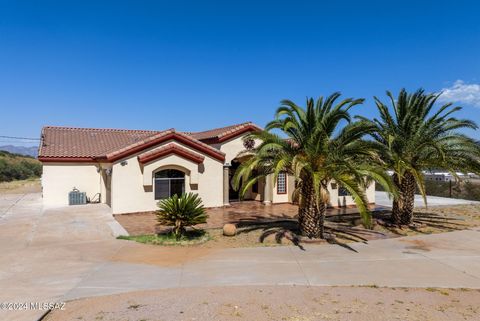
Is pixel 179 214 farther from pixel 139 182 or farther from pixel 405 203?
pixel 405 203

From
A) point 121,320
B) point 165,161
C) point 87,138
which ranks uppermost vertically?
point 87,138

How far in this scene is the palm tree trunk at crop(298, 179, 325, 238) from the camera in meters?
12.3

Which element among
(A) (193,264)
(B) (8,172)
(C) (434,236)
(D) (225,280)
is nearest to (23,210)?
(A) (193,264)

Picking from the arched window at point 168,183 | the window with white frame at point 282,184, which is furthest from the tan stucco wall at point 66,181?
the window with white frame at point 282,184

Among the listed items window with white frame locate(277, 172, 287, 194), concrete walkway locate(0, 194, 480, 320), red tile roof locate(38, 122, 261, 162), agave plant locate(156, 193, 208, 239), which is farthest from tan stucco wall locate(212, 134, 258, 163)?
concrete walkway locate(0, 194, 480, 320)

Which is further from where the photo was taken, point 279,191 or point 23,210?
point 279,191

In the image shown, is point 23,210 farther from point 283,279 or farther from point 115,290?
point 283,279

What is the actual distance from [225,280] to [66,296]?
344 cm

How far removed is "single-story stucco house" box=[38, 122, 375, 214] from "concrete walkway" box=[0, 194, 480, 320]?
557cm

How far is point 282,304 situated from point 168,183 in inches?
544

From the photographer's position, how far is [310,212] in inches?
488

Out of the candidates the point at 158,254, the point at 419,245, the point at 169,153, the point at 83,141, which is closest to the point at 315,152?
the point at 419,245

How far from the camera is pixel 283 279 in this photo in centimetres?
830

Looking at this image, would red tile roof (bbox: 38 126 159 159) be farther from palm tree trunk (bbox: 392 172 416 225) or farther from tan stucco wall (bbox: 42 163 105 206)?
palm tree trunk (bbox: 392 172 416 225)
